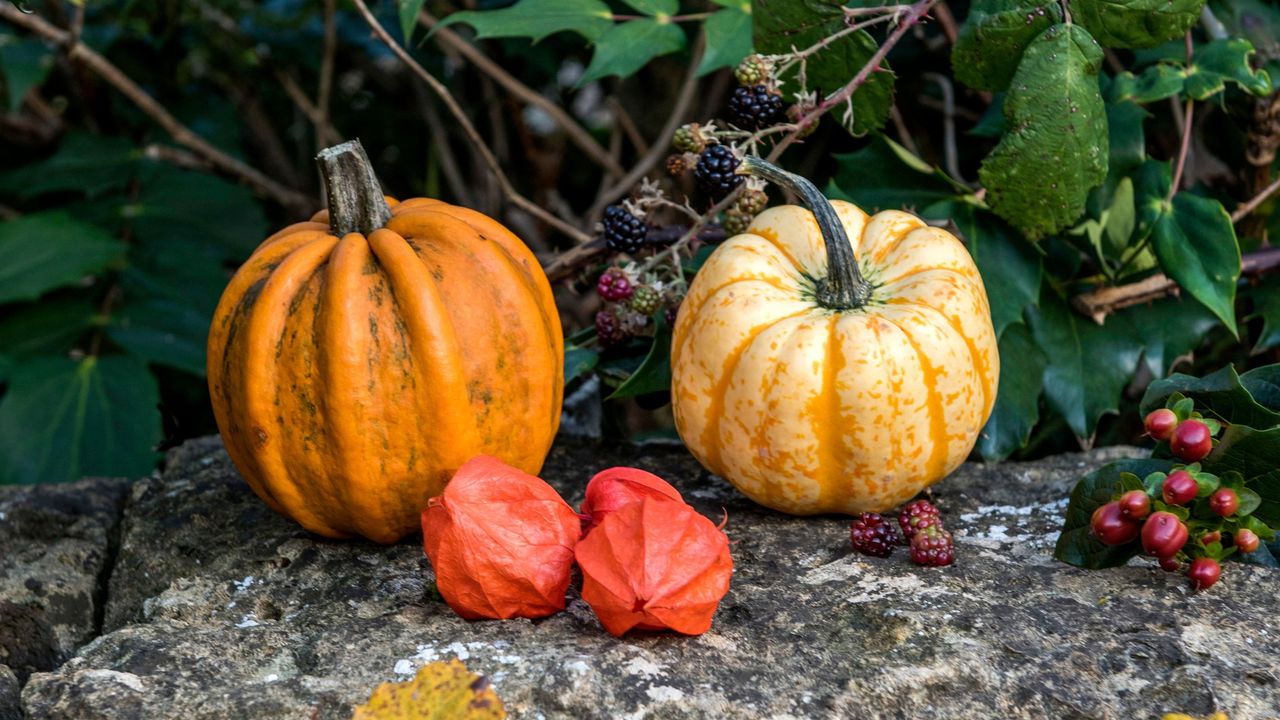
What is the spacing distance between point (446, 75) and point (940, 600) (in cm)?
251

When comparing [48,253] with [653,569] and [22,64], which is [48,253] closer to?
[22,64]

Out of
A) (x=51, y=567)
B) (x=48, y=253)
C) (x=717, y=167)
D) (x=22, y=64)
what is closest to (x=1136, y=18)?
(x=717, y=167)

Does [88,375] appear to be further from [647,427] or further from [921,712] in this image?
[921,712]

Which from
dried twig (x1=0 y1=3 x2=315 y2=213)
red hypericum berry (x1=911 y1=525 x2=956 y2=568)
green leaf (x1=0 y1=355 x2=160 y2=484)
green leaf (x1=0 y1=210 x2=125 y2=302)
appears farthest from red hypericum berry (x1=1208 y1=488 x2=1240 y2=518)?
dried twig (x1=0 y1=3 x2=315 y2=213)

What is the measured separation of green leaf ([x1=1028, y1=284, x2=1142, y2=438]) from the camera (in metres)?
2.22

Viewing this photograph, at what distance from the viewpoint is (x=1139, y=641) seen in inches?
56.2

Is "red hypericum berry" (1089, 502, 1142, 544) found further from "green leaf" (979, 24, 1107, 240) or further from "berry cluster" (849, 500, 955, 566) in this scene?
"green leaf" (979, 24, 1107, 240)

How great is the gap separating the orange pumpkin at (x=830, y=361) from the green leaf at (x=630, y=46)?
1.73 ft

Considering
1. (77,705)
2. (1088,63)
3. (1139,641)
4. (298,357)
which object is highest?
(1088,63)

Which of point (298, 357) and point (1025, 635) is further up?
point (298, 357)

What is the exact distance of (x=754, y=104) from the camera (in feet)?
6.28

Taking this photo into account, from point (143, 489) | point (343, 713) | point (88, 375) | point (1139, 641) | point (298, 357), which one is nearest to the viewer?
point (343, 713)

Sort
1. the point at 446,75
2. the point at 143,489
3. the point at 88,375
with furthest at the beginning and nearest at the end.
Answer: the point at 446,75, the point at 88,375, the point at 143,489

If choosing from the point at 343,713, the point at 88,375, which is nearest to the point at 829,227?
the point at 343,713
